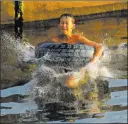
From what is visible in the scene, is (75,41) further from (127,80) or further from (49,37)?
(127,80)

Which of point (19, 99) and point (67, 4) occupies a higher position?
point (67, 4)

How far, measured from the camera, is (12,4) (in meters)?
4.81

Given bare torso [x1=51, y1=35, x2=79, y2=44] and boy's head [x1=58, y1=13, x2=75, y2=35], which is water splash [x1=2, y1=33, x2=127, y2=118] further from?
boy's head [x1=58, y1=13, x2=75, y2=35]

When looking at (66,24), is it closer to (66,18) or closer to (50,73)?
(66,18)

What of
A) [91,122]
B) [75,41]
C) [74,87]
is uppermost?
[75,41]

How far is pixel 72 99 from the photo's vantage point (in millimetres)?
4590

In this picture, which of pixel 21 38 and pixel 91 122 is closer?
pixel 91 122

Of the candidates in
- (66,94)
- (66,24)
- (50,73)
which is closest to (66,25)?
(66,24)

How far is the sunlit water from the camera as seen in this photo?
433 centimetres

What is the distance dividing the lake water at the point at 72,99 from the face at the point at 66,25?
101 mm

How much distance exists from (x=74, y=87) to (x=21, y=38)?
723mm

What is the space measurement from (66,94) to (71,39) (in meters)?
0.52

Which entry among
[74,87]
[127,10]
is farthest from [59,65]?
[127,10]

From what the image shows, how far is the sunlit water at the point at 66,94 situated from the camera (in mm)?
4332
